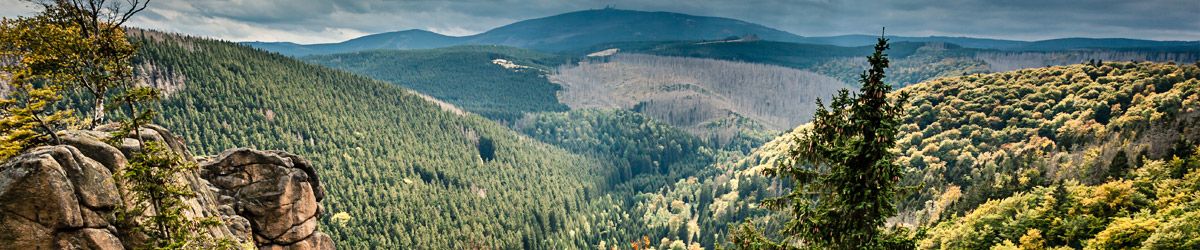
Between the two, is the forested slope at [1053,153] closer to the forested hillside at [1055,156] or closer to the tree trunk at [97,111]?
the forested hillside at [1055,156]

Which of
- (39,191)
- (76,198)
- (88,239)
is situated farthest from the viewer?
(88,239)

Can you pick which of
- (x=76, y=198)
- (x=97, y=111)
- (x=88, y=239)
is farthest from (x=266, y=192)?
(x=76, y=198)

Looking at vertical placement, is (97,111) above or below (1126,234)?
above

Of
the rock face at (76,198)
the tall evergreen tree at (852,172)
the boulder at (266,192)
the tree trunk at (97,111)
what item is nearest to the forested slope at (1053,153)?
the tall evergreen tree at (852,172)

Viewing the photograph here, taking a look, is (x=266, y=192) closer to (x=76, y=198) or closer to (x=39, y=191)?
(x=76, y=198)

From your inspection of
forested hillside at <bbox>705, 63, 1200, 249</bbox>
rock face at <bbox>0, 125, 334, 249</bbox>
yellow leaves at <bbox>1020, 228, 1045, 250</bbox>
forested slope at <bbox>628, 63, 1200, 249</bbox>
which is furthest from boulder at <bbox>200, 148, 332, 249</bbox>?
yellow leaves at <bbox>1020, 228, 1045, 250</bbox>

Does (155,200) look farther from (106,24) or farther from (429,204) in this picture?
(429,204)
